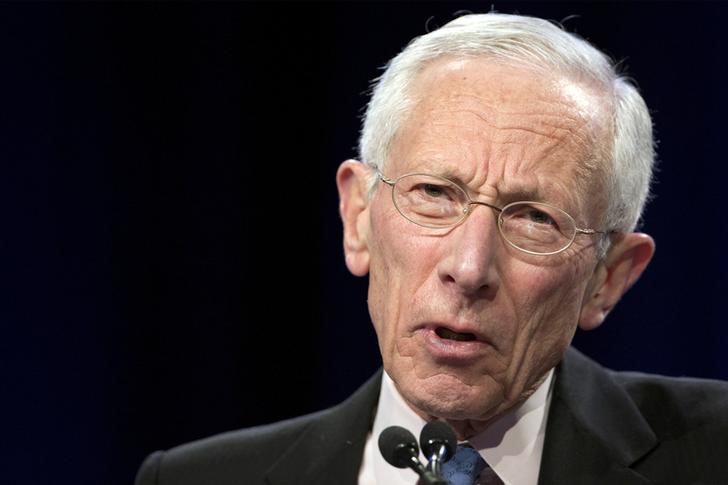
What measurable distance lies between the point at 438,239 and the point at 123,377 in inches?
66.7

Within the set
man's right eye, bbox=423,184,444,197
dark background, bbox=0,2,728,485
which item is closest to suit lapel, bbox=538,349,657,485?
man's right eye, bbox=423,184,444,197

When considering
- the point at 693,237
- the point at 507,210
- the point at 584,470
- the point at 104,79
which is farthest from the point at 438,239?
the point at 104,79

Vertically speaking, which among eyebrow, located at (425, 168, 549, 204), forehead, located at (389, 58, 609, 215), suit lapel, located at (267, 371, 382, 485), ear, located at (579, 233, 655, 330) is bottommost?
suit lapel, located at (267, 371, 382, 485)

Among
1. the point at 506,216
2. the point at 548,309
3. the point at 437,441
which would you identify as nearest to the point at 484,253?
the point at 506,216

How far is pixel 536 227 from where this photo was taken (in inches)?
84.3

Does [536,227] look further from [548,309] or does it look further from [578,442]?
[578,442]

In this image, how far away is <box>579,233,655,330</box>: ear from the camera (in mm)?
2338

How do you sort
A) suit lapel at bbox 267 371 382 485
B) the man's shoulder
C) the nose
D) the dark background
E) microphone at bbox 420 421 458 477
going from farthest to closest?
the dark background, suit lapel at bbox 267 371 382 485, the man's shoulder, the nose, microphone at bbox 420 421 458 477

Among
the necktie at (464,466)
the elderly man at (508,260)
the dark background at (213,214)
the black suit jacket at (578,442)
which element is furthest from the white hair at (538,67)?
the dark background at (213,214)

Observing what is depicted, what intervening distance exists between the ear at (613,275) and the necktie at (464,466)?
393 millimetres

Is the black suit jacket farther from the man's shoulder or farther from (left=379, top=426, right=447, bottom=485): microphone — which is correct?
(left=379, top=426, right=447, bottom=485): microphone

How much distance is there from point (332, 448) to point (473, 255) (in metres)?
0.73

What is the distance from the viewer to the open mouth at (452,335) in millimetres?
2092

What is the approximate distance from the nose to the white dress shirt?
381 mm
